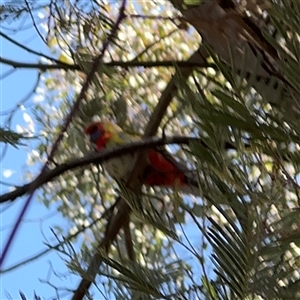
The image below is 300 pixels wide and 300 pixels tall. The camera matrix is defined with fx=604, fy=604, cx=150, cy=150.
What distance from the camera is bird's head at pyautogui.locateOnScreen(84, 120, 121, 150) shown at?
35.1 inches

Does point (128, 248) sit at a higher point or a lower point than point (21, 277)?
lower

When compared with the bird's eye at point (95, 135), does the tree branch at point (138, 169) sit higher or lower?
lower

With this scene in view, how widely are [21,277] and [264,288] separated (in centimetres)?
88

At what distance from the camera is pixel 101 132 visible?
0.91 meters

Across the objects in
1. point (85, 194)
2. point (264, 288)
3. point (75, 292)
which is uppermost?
point (85, 194)

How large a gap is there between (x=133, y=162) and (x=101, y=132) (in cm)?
10

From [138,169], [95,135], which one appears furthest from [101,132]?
[138,169]

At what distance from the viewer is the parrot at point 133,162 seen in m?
0.79

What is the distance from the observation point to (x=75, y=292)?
2.37 ft

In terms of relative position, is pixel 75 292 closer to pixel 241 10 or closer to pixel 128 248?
pixel 128 248

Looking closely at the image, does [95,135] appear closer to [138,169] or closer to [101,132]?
[101,132]

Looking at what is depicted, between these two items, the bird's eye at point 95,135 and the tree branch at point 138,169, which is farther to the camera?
the bird's eye at point 95,135

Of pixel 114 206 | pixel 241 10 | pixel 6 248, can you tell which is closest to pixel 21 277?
pixel 114 206

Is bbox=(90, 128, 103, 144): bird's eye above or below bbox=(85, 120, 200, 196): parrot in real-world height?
above
